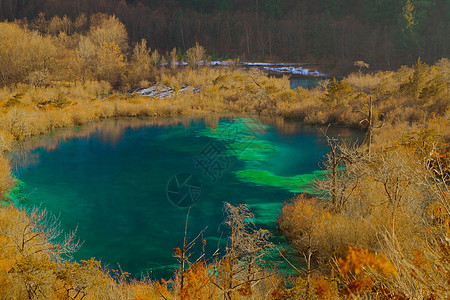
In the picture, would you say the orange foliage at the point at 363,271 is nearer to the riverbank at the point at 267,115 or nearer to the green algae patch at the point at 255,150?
the riverbank at the point at 267,115

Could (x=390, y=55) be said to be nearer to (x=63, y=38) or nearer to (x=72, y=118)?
(x=63, y=38)

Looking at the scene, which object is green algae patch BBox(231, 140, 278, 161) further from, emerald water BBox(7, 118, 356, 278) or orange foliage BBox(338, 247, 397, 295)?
orange foliage BBox(338, 247, 397, 295)

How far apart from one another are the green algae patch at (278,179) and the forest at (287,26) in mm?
49841

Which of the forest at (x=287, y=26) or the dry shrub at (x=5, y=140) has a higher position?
the forest at (x=287, y=26)

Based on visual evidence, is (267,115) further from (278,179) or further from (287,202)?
(287,202)

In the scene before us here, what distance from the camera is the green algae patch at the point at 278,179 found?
16902 mm

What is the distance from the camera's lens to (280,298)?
6.22 m

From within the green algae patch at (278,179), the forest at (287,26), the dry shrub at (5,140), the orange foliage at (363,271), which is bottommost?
the green algae patch at (278,179)

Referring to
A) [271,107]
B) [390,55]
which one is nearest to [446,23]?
[390,55]

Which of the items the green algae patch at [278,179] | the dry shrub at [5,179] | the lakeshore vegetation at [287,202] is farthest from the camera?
the green algae patch at [278,179]

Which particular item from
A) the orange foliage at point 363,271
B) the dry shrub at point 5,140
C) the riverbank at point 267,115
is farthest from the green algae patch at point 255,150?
the orange foliage at point 363,271

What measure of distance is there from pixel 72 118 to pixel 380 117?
2127cm

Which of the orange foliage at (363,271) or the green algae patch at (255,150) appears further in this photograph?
the green algae patch at (255,150)

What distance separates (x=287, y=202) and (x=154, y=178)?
6.92 metres
